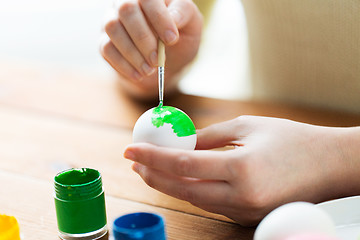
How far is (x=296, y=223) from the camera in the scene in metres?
0.61

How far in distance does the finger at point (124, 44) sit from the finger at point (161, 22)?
0.07m

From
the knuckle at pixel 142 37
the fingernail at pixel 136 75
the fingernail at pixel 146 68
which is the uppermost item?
the knuckle at pixel 142 37

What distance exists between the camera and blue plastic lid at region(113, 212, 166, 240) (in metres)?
0.62

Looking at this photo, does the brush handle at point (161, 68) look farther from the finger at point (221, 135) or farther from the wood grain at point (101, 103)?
the wood grain at point (101, 103)

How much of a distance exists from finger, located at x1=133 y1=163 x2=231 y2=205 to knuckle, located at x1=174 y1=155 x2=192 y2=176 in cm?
4

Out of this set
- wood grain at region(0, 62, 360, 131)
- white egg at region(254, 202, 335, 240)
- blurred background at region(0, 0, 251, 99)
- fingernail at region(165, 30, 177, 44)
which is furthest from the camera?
blurred background at region(0, 0, 251, 99)

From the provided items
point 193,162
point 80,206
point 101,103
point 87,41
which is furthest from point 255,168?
point 87,41

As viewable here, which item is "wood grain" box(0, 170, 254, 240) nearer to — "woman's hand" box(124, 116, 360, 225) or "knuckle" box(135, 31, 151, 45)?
"woman's hand" box(124, 116, 360, 225)

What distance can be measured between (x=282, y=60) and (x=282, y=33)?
0.08 meters

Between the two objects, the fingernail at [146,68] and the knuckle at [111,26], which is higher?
the knuckle at [111,26]

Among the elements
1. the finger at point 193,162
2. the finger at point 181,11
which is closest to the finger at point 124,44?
the finger at point 181,11

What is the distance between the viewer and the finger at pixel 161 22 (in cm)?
93

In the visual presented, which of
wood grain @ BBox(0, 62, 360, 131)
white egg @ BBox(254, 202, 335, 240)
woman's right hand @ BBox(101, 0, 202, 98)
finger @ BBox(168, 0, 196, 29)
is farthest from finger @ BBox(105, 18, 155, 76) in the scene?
white egg @ BBox(254, 202, 335, 240)

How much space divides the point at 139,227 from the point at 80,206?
0.41ft
